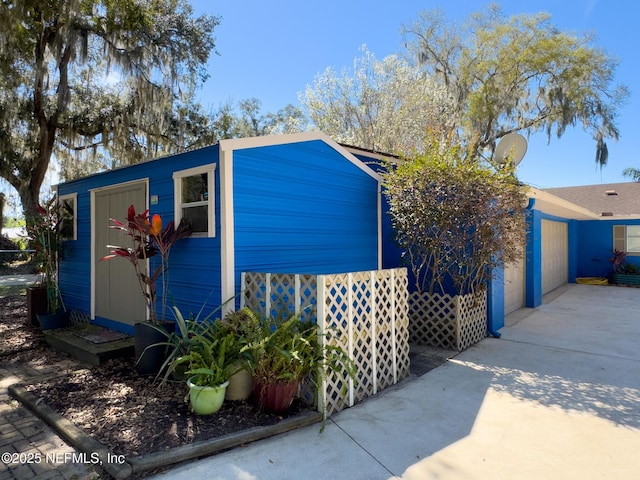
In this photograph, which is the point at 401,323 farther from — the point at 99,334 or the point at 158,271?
the point at 99,334

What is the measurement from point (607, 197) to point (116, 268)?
58.5 ft

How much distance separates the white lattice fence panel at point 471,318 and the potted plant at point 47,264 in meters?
6.52

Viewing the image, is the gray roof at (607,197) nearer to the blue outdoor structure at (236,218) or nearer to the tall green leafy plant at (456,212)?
the blue outdoor structure at (236,218)

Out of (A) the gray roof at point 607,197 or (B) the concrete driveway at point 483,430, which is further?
(A) the gray roof at point 607,197

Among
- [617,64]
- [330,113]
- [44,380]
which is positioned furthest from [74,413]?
[617,64]

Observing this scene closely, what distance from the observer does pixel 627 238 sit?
13570 millimetres

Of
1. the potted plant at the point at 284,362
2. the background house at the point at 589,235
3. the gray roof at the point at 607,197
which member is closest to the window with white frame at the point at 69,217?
the potted plant at the point at 284,362

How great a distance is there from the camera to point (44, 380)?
4.31m

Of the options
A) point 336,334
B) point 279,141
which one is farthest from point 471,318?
point 279,141

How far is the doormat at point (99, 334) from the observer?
5443mm

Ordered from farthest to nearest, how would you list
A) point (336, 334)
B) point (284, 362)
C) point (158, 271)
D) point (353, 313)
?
1. point (158, 271)
2. point (353, 313)
3. point (336, 334)
4. point (284, 362)

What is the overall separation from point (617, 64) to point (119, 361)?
2004 cm

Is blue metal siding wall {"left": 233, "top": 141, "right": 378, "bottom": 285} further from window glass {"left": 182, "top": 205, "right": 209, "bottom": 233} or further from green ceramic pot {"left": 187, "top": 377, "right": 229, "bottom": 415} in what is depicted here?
green ceramic pot {"left": 187, "top": 377, "right": 229, "bottom": 415}

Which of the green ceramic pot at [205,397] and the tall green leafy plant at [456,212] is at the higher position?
the tall green leafy plant at [456,212]
